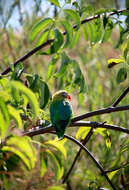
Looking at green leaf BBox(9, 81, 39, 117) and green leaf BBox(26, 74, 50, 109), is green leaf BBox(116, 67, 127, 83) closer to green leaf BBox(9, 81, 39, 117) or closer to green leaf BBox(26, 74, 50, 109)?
green leaf BBox(26, 74, 50, 109)

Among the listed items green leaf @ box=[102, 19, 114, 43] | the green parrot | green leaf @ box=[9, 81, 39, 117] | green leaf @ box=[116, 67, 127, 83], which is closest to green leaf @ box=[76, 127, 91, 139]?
the green parrot

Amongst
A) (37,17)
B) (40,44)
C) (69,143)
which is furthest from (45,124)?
(37,17)

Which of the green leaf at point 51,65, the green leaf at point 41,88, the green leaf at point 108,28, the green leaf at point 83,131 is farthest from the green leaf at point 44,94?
the green leaf at point 108,28

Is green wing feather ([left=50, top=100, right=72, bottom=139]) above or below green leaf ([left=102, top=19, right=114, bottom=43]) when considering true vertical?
A: below

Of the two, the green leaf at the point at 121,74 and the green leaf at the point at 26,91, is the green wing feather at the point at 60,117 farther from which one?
the green leaf at the point at 26,91

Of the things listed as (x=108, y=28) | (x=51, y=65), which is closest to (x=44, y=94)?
(x=51, y=65)

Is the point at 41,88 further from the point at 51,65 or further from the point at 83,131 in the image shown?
the point at 83,131

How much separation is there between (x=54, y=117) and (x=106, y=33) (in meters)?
0.55

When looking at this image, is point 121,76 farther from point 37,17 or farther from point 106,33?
point 37,17

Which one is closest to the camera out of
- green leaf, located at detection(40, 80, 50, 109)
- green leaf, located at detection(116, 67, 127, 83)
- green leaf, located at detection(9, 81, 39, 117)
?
green leaf, located at detection(9, 81, 39, 117)

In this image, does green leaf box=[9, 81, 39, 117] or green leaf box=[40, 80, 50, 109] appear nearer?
green leaf box=[9, 81, 39, 117]

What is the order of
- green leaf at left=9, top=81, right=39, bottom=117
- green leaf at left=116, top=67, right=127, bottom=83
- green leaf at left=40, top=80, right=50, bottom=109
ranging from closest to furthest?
1. green leaf at left=9, top=81, right=39, bottom=117
2. green leaf at left=40, top=80, right=50, bottom=109
3. green leaf at left=116, top=67, right=127, bottom=83

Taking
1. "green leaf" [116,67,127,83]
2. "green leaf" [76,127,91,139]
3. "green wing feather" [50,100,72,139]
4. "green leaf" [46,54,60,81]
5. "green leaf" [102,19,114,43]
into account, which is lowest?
→ "green leaf" [76,127,91,139]

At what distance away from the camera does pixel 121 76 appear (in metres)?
1.42
